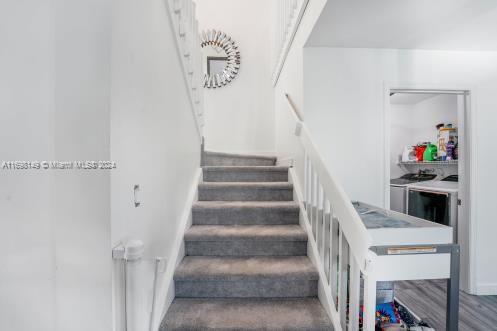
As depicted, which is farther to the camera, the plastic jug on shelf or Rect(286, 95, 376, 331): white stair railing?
the plastic jug on shelf

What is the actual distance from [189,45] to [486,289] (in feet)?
11.1

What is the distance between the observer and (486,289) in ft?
7.45

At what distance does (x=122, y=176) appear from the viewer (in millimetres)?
977

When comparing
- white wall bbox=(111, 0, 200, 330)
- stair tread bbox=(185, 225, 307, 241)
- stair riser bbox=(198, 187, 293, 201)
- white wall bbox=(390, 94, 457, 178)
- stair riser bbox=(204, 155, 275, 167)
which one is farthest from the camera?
white wall bbox=(390, 94, 457, 178)

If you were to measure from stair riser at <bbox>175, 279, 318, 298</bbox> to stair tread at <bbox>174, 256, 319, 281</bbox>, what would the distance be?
0.12ft

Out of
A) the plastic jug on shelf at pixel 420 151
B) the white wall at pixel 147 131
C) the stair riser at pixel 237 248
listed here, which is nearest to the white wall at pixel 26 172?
the white wall at pixel 147 131

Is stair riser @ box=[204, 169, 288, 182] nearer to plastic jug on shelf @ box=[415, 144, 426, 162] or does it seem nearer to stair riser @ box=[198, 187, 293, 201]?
stair riser @ box=[198, 187, 293, 201]

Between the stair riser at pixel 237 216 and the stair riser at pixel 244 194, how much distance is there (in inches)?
11.0

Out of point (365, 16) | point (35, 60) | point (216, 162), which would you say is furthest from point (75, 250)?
point (216, 162)

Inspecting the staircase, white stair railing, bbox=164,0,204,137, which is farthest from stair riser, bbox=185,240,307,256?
white stair railing, bbox=164,0,204,137

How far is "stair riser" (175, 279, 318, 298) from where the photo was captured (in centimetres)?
159

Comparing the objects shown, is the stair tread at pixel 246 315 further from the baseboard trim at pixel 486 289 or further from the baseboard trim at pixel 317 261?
the baseboard trim at pixel 486 289

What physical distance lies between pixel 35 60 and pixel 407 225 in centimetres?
188

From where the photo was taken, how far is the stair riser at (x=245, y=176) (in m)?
2.62
